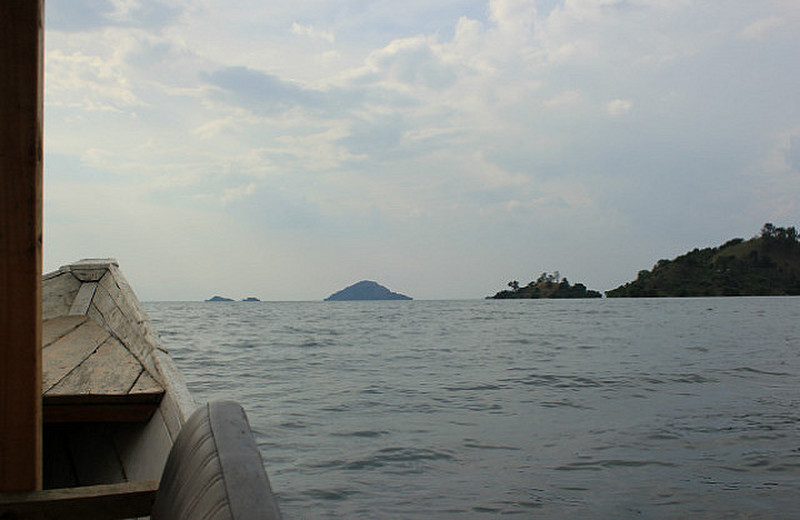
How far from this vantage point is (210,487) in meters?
1.00

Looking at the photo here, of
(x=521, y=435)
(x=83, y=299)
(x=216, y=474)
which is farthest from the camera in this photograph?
(x=521, y=435)

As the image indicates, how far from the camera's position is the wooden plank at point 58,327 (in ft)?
12.6

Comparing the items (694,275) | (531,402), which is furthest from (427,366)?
(694,275)

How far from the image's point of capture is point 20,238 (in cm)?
150

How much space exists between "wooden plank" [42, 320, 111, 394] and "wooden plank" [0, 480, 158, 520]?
1.22 m

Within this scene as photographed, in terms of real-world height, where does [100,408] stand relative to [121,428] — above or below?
above

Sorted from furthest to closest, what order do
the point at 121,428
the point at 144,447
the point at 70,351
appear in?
the point at 70,351, the point at 121,428, the point at 144,447

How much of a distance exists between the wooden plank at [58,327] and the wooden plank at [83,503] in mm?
2390

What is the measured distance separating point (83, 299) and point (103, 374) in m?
2.39

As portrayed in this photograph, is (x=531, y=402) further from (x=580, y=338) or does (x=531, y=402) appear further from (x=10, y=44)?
(x=580, y=338)

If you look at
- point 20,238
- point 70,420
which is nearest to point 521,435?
point 70,420

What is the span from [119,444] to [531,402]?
639cm

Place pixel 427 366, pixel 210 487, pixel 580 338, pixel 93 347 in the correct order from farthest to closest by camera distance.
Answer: pixel 580 338, pixel 427 366, pixel 93 347, pixel 210 487

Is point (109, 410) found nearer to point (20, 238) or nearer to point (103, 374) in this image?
Answer: point (103, 374)
